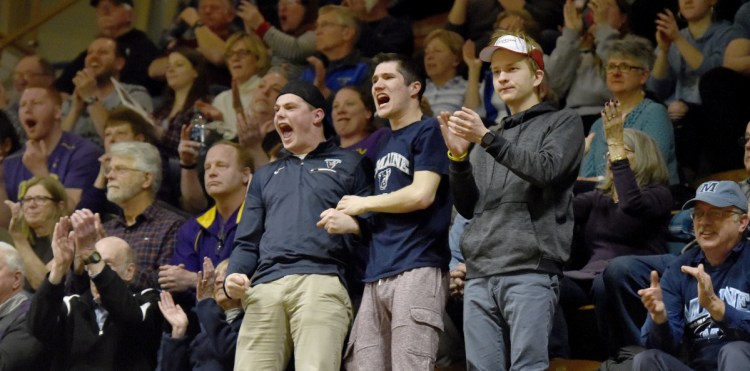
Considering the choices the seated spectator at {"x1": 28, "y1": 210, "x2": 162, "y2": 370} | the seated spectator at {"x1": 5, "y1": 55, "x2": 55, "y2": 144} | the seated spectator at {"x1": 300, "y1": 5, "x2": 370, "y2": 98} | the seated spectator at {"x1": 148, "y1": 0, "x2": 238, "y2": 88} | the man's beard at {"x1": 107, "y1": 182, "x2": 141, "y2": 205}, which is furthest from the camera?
the seated spectator at {"x1": 5, "y1": 55, "x2": 55, "y2": 144}

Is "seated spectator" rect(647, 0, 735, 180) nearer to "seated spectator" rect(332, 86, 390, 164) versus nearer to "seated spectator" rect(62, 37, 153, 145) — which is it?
"seated spectator" rect(332, 86, 390, 164)

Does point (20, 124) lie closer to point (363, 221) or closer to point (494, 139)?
point (363, 221)

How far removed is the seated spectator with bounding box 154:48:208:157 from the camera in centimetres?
715

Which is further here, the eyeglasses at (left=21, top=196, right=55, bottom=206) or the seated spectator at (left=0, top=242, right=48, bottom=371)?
the eyeglasses at (left=21, top=196, right=55, bottom=206)

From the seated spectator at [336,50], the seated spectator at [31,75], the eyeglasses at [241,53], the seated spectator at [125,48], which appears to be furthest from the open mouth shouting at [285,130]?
the seated spectator at [31,75]

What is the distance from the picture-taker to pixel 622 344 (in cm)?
436

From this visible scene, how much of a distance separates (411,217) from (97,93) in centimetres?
416

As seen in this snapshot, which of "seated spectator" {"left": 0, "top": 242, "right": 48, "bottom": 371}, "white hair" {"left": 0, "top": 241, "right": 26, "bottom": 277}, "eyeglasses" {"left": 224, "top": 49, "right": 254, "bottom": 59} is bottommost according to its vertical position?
"seated spectator" {"left": 0, "top": 242, "right": 48, "bottom": 371}

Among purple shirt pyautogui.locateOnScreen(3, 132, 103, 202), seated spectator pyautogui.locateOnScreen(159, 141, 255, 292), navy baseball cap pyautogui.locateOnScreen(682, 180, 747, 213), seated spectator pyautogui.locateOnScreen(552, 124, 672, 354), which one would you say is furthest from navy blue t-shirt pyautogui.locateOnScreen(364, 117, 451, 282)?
purple shirt pyautogui.locateOnScreen(3, 132, 103, 202)

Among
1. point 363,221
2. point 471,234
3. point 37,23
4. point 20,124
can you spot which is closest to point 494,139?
point 471,234

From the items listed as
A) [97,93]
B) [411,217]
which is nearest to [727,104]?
[411,217]

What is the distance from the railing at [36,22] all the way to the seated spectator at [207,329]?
4632 mm

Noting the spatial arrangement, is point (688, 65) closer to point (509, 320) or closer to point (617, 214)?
point (617, 214)

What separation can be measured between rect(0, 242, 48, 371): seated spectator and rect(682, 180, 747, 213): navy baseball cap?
2798mm
